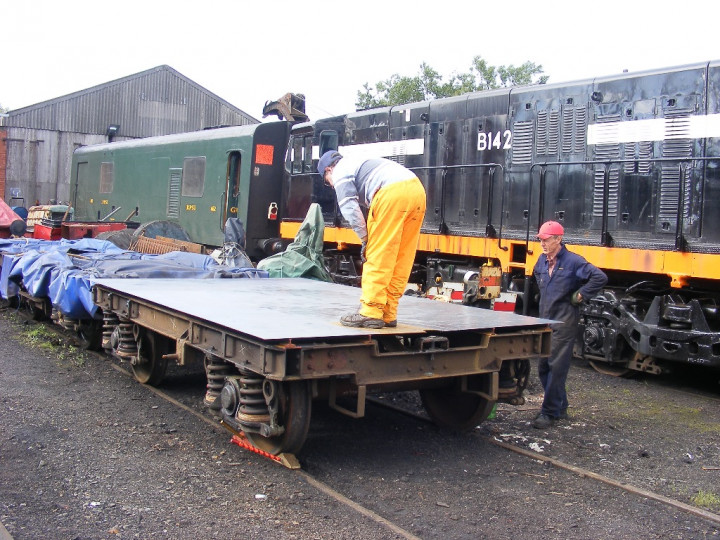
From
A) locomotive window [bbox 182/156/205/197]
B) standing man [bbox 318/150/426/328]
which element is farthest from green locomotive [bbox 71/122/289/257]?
standing man [bbox 318/150/426/328]

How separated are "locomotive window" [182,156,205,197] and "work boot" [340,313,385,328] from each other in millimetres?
10632

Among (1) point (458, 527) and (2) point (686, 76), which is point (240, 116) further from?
(1) point (458, 527)

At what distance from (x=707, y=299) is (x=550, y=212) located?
7.15 ft

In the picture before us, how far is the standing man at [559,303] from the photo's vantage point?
6.00 meters

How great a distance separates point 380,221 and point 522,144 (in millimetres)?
4912

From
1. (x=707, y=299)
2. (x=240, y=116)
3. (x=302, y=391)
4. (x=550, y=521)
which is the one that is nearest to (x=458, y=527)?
(x=550, y=521)

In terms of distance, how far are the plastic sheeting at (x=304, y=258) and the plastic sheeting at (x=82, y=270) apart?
0.53 meters

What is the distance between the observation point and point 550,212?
879 centimetres

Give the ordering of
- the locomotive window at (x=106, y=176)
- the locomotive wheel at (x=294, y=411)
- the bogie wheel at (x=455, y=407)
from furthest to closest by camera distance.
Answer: the locomotive window at (x=106, y=176), the bogie wheel at (x=455, y=407), the locomotive wheel at (x=294, y=411)

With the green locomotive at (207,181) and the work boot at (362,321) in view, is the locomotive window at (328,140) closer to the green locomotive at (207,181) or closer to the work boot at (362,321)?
the green locomotive at (207,181)

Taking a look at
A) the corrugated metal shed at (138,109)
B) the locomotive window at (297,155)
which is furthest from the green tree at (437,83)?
the locomotive window at (297,155)

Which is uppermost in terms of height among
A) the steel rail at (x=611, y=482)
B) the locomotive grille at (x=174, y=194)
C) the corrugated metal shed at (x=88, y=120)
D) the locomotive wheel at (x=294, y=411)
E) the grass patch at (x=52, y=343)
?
the corrugated metal shed at (x=88, y=120)

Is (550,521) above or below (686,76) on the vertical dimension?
below

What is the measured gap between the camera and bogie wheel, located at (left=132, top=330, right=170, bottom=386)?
6.60 m
